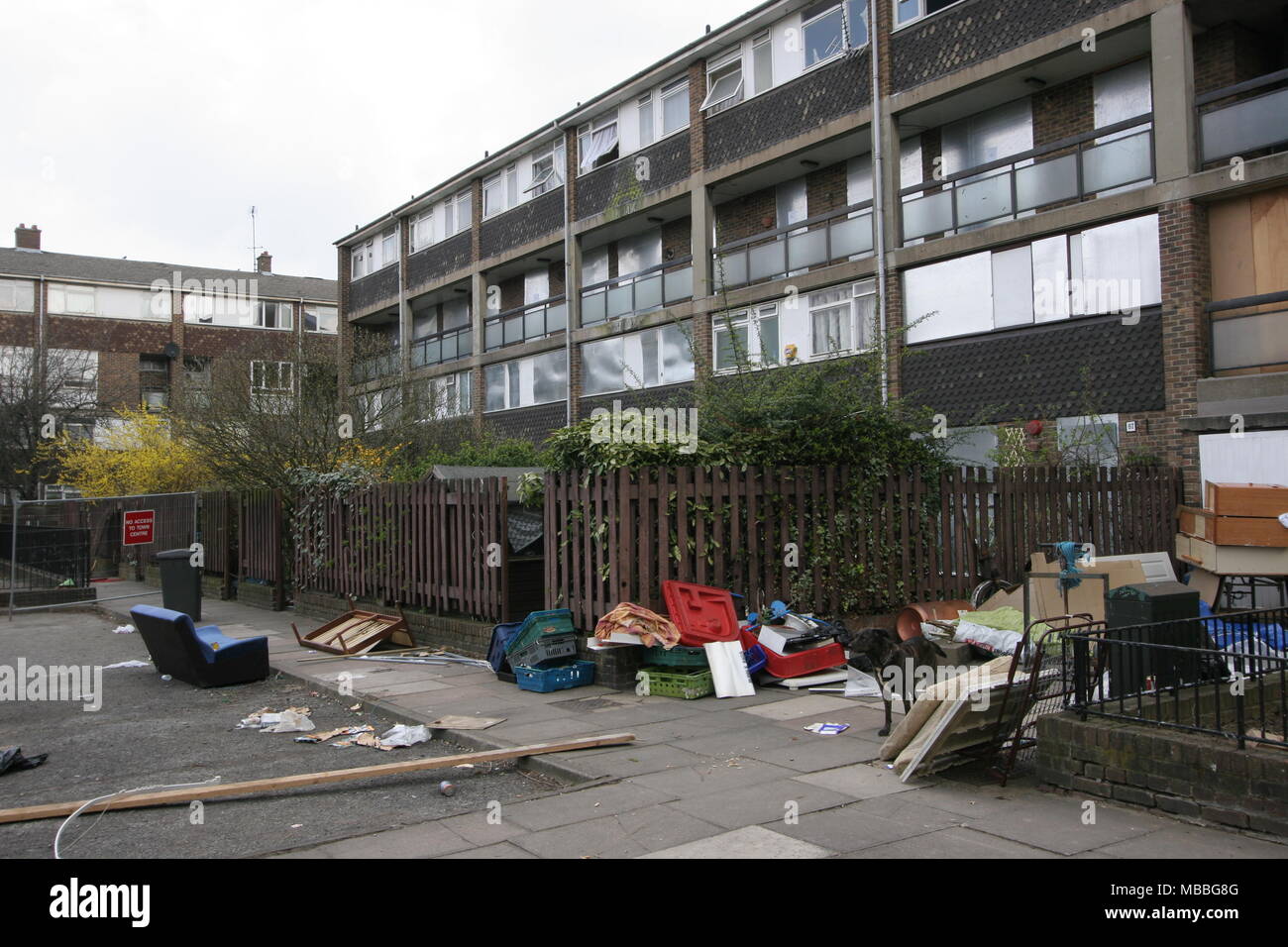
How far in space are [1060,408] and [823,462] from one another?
7.09 m

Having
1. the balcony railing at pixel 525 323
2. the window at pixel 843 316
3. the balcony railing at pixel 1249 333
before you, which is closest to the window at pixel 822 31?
the window at pixel 843 316

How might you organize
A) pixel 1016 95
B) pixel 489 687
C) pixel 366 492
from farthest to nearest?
pixel 1016 95, pixel 366 492, pixel 489 687

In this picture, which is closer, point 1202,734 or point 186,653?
point 1202,734

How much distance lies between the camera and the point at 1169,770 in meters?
5.05

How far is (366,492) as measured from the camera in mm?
14391

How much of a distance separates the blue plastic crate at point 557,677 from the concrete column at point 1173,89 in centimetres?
1209

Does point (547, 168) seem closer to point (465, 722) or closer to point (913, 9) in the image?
point (913, 9)

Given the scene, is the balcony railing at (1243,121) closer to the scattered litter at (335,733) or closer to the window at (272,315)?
the scattered litter at (335,733)

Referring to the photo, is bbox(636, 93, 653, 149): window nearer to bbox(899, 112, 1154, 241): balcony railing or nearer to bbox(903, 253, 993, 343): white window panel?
bbox(899, 112, 1154, 241): balcony railing

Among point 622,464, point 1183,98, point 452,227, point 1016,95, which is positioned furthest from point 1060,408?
point 452,227

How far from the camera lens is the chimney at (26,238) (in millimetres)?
49625

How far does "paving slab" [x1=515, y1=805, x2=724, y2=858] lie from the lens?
4750mm
